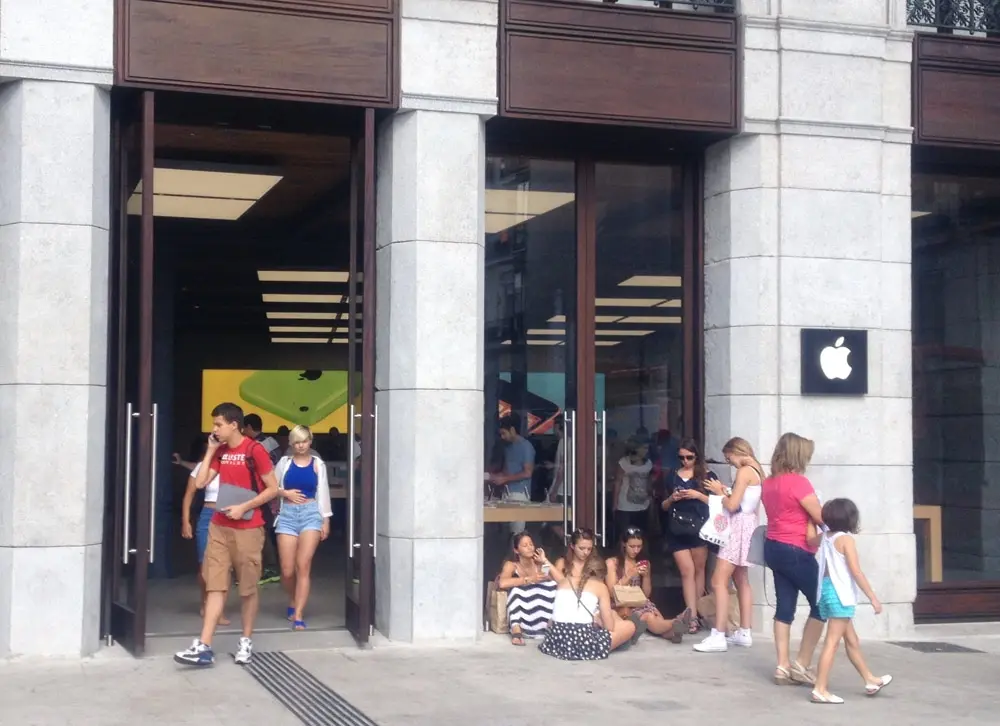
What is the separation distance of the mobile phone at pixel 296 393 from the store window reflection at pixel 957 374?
1560 cm

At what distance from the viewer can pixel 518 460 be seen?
37.5 ft

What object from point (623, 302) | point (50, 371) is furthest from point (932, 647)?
point (50, 371)

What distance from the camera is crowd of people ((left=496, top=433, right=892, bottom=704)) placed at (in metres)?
8.50

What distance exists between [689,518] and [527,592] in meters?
1.48

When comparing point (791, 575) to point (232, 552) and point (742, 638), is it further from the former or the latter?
point (232, 552)

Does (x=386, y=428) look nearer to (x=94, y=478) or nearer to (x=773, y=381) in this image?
(x=94, y=478)

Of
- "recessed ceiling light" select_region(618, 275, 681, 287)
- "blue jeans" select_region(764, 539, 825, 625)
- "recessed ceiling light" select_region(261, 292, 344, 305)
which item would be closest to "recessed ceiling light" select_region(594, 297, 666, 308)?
"recessed ceiling light" select_region(618, 275, 681, 287)

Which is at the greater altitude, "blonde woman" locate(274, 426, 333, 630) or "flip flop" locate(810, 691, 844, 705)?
"blonde woman" locate(274, 426, 333, 630)

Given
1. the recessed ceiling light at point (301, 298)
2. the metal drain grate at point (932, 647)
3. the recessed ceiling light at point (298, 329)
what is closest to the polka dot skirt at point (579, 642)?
Answer: the metal drain grate at point (932, 647)

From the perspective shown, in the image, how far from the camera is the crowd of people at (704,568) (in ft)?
27.9

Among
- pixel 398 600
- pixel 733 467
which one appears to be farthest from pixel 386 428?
pixel 733 467

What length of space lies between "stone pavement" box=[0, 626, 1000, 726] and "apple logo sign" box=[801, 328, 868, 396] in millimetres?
2219

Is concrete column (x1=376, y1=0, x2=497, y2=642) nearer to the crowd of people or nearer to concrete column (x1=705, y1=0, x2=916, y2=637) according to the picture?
the crowd of people

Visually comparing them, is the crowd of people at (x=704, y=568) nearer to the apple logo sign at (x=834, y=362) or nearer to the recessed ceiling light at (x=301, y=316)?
the apple logo sign at (x=834, y=362)
